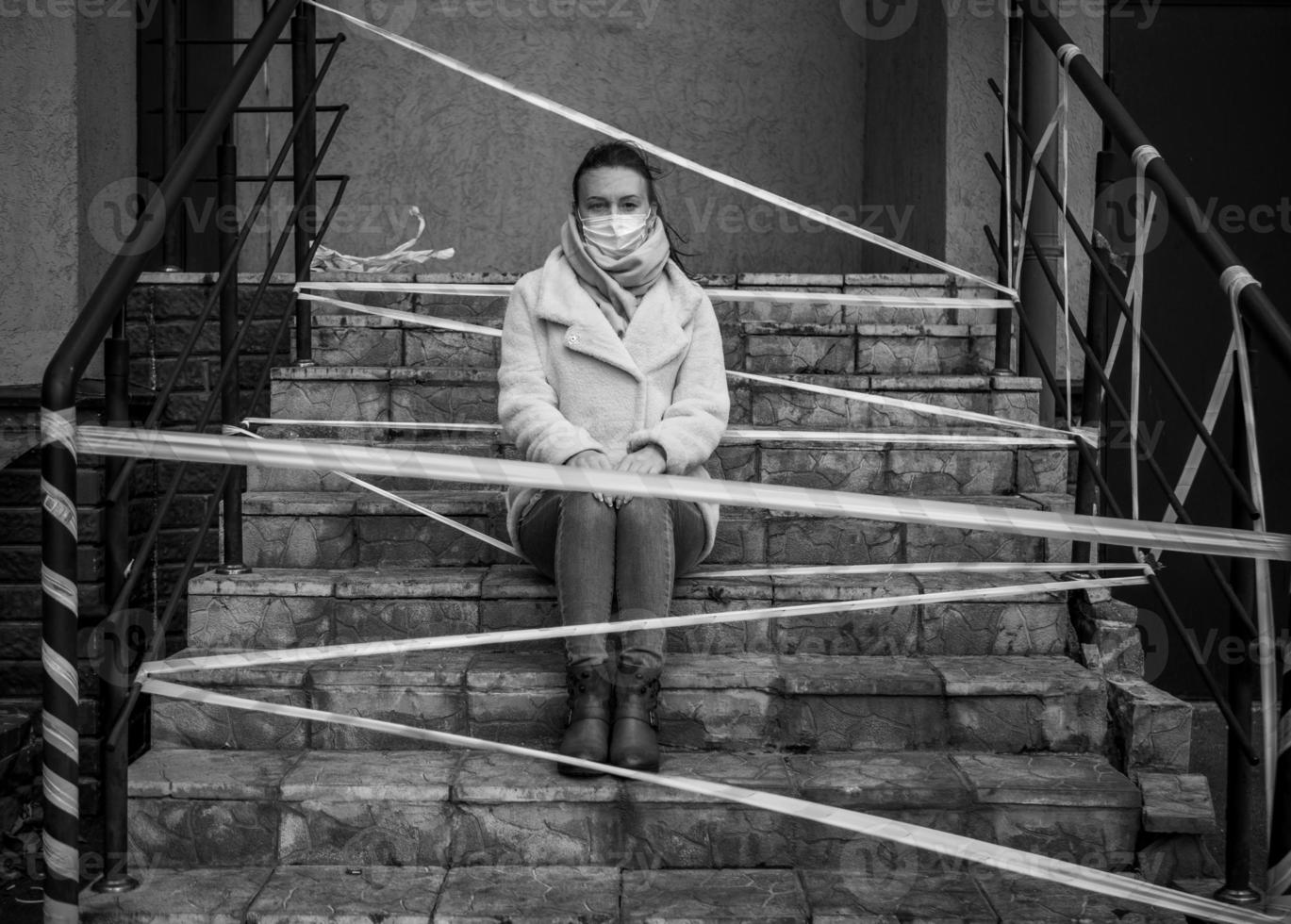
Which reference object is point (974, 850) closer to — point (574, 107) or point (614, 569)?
point (614, 569)

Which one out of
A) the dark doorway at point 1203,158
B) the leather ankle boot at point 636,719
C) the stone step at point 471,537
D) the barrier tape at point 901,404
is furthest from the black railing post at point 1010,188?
the leather ankle boot at point 636,719

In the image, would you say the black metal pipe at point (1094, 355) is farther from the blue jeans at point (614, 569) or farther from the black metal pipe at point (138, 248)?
the black metal pipe at point (138, 248)

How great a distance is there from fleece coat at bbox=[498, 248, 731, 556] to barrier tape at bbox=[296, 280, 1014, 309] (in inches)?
28.6

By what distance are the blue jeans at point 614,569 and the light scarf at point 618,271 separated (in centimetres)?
52

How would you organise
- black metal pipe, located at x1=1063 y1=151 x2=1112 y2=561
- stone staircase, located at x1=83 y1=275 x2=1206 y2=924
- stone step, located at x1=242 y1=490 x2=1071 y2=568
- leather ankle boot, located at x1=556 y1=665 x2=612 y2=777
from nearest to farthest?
stone staircase, located at x1=83 y1=275 x2=1206 y2=924 < leather ankle boot, located at x1=556 y1=665 x2=612 y2=777 < black metal pipe, located at x1=1063 y1=151 x2=1112 y2=561 < stone step, located at x1=242 y1=490 x2=1071 y2=568

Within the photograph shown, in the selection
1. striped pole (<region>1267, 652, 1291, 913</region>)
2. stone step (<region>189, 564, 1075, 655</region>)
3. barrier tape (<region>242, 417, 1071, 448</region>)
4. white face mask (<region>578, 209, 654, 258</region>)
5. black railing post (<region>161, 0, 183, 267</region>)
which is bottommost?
striped pole (<region>1267, 652, 1291, 913</region>)

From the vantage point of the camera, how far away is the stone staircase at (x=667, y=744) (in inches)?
92.1

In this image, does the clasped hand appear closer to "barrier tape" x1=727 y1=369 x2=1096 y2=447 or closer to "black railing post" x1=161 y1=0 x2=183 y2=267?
"barrier tape" x1=727 y1=369 x2=1096 y2=447

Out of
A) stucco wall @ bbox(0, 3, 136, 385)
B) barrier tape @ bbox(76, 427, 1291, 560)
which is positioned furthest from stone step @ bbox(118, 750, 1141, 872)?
stucco wall @ bbox(0, 3, 136, 385)

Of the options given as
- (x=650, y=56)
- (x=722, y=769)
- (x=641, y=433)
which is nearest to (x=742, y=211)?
(x=650, y=56)

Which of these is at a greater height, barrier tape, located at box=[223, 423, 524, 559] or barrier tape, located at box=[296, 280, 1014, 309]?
barrier tape, located at box=[296, 280, 1014, 309]

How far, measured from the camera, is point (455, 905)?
7.41ft

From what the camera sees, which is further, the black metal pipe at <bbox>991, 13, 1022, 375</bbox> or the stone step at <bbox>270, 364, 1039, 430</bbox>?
the black metal pipe at <bbox>991, 13, 1022, 375</bbox>

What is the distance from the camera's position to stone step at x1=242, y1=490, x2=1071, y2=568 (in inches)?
125
